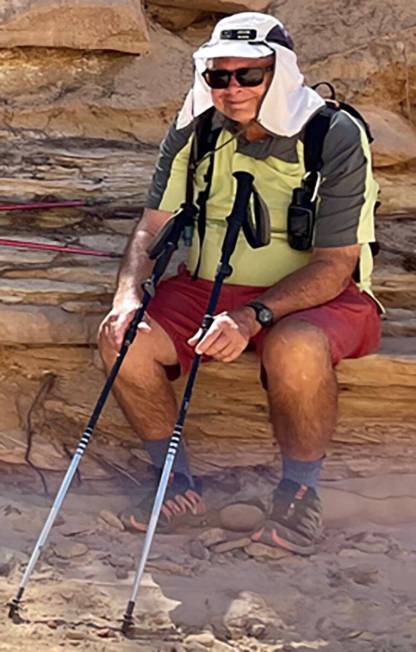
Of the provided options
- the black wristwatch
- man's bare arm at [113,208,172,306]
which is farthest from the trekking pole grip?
man's bare arm at [113,208,172,306]

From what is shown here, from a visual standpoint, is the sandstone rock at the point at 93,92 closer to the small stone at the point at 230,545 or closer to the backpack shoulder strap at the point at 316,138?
the backpack shoulder strap at the point at 316,138

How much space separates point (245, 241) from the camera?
5.60 metres

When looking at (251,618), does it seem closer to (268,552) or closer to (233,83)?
(268,552)

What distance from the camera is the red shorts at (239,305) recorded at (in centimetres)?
534

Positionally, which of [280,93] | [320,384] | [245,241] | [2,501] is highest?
[280,93]

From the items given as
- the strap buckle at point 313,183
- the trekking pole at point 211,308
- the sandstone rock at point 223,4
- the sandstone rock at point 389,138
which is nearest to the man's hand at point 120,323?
the trekking pole at point 211,308

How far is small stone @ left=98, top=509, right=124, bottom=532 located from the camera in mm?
5473

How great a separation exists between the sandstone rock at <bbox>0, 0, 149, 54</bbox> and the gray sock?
124 inches

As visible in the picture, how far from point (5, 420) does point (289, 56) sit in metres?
2.42

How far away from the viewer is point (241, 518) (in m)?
5.48

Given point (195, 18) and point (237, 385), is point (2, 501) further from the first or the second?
point (195, 18)

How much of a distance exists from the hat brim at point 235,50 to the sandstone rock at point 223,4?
2.58 m

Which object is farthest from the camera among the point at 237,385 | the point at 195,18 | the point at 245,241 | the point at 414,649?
the point at 195,18

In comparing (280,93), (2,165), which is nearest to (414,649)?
(280,93)
